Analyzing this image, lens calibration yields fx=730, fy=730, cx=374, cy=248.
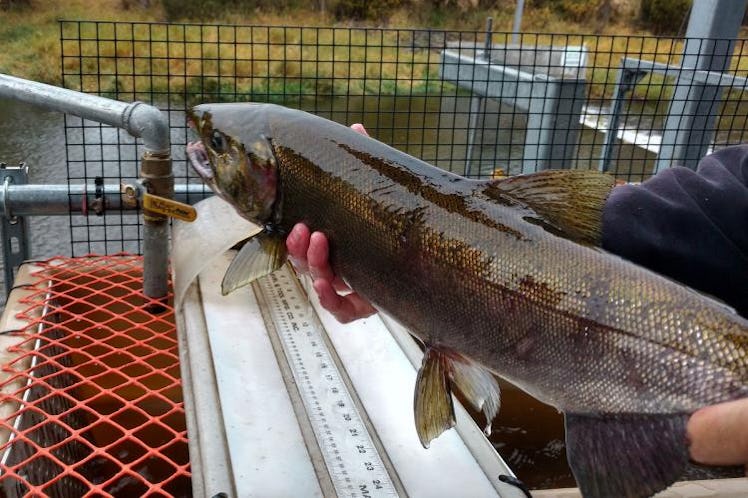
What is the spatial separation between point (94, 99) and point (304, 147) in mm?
1271

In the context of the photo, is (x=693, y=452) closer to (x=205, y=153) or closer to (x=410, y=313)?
(x=410, y=313)

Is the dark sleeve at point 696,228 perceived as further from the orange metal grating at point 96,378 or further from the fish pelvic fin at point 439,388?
the orange metal grating at point 96,378

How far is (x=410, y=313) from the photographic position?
175cm

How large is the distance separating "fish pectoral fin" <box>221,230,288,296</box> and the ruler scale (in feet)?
1.70

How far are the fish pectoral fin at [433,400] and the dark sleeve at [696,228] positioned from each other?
0.71 m

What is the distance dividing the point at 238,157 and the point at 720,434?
1.27m

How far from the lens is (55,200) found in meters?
3.04

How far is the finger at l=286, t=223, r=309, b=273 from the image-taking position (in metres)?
1.86

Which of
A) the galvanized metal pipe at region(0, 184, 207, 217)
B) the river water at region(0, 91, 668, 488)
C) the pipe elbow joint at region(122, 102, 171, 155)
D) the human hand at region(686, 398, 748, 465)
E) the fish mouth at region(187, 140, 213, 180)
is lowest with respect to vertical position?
the river water at region(0, 91, 668, 488)

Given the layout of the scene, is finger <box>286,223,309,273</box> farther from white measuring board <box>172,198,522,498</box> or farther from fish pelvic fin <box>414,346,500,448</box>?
white measuring board <box>172,198,522,498</box>

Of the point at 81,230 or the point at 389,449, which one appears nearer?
the point at 389,449

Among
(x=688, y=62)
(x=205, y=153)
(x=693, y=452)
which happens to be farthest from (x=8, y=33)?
(x=693, y=452)

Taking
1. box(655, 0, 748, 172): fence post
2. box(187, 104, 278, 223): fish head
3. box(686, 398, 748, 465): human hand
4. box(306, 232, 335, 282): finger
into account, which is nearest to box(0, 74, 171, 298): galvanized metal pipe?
box(187, 104, 278, 223): fish head

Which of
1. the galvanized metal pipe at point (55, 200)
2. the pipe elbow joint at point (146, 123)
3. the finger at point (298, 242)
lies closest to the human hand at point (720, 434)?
the finger at point (298, 242)
